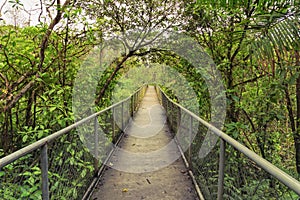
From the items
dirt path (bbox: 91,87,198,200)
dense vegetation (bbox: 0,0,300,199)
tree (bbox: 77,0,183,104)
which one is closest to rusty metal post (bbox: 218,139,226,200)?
dense vegetation (bbox: 0,0,300,199)

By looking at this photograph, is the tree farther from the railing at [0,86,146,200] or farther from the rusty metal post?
the rusty metal post

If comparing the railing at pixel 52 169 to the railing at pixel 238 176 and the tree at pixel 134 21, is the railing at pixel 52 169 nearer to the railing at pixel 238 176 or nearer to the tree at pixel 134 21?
the railing at pixel 238 176

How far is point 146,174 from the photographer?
4395 millimetres

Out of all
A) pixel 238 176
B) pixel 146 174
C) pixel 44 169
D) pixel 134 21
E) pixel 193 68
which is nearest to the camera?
pixel 44 169

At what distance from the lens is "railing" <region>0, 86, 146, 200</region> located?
2.10 metres

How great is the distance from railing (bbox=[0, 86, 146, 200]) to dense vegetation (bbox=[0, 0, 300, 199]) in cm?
4

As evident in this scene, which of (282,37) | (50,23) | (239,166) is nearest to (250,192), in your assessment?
(239,166)

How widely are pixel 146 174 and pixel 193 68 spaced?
223 cm

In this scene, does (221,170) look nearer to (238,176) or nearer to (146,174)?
(238,176)

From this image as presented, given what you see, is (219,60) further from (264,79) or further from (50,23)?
(50,23)

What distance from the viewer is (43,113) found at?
3609 millimetres

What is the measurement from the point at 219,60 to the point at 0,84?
3335 mm

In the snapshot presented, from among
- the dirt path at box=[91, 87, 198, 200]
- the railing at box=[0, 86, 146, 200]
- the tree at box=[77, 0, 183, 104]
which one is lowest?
the dirt path at box=[91, 87, 198, 200]

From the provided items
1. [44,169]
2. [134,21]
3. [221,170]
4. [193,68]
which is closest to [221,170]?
[221,170]
